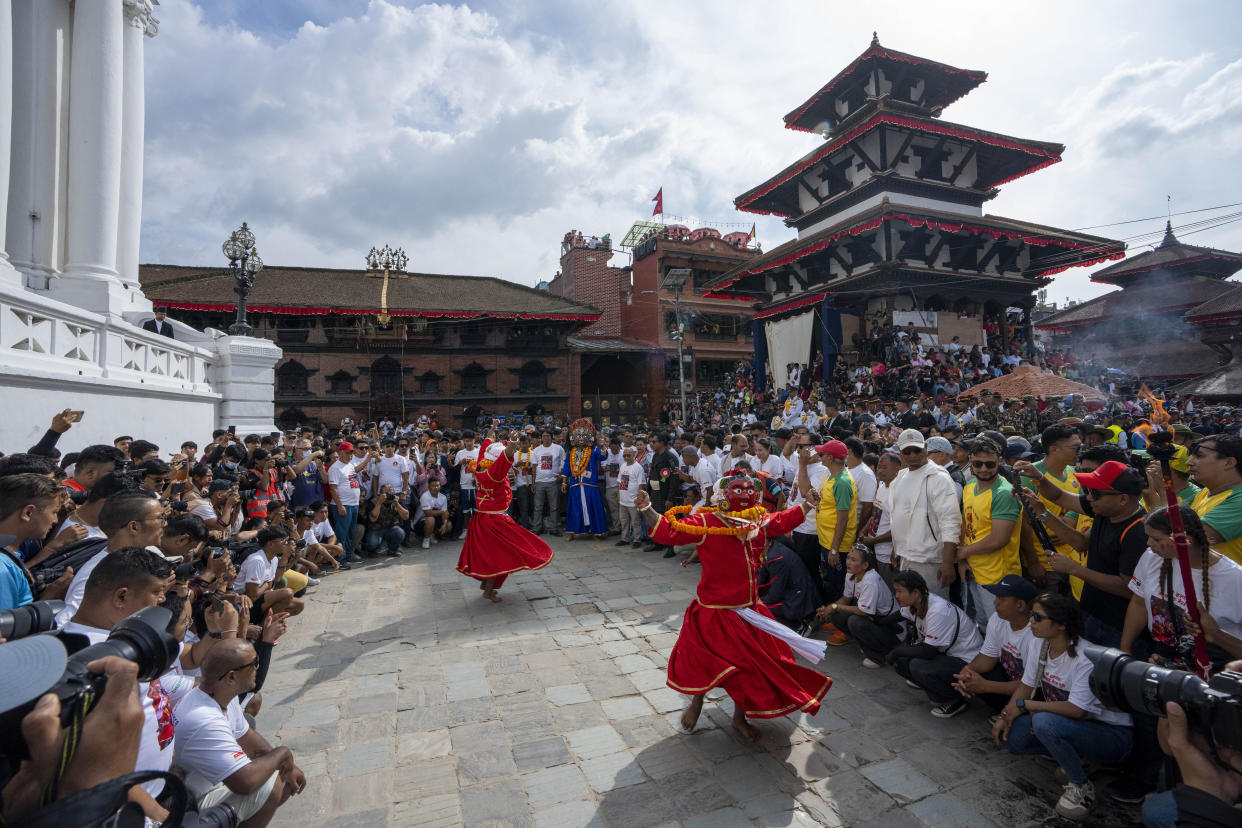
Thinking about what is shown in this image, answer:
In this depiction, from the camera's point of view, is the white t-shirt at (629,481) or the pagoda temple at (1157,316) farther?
the pagoda temple at (1157,316)

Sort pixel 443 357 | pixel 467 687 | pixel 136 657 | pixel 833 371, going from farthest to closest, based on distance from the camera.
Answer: pixel 443 357, pixel 833 371, pixel 467 687, pixel 136 657

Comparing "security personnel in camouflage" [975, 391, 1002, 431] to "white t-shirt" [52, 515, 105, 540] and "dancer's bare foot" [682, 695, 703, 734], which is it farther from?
"white t-shirt" [52, 515, 105, 540]

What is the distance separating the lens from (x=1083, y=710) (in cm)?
322

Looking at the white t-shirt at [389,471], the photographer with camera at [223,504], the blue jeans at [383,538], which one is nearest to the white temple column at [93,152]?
the white t-shirt at [389,471]

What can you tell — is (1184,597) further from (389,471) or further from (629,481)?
(389,471)

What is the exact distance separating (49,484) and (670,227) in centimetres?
3156

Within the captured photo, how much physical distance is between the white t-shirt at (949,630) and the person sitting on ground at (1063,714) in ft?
1.98

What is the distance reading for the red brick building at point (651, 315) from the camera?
30.9 meters

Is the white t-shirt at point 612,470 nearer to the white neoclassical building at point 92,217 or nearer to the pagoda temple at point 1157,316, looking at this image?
the white neoclassical building at point 92,217

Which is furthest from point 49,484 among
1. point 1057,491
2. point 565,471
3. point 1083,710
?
point 565,471

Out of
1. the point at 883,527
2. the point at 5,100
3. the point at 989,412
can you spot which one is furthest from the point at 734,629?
the point at 5,100

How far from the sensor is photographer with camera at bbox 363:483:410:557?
9156mm

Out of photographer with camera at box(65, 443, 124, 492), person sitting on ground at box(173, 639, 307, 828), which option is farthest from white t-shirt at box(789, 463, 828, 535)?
photographer with camera at box(65, 443, 124, 492)

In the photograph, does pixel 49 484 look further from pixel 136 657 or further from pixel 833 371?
pixel 833 371
